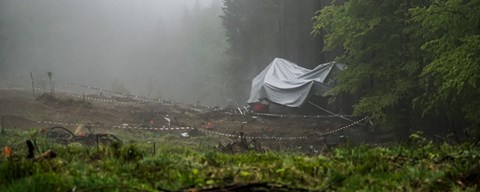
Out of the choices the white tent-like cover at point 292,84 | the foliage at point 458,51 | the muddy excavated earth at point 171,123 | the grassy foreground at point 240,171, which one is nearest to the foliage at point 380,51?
the muddy excavated earth at point 171,123

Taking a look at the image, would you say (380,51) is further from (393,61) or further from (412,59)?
(412,59)

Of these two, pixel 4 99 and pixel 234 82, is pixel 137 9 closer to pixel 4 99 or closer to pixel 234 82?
Result: pixel 234 82

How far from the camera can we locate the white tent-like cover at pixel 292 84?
23703 mm

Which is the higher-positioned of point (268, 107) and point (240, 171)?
point (240, 171)

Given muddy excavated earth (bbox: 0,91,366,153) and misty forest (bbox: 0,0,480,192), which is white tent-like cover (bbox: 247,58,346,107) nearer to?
misty forest (bbox: 0,0,480,192)

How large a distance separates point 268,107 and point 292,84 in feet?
5.63

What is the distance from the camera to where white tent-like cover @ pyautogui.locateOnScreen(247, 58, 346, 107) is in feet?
77.8

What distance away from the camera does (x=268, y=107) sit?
81.9 ft

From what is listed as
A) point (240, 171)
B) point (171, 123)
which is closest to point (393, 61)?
point (171, 123)

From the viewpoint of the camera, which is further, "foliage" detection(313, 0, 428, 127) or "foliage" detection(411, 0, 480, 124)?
"foliage" detection(313, 0, 428, 127)

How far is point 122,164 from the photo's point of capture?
16.9 ft

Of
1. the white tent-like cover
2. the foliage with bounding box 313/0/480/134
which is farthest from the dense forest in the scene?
the white tent-like cover

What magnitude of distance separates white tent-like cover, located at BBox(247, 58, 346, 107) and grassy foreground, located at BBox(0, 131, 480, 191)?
17661 millimetres

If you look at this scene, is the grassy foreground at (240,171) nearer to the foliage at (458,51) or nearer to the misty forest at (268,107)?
the misty forest at (268,107)
